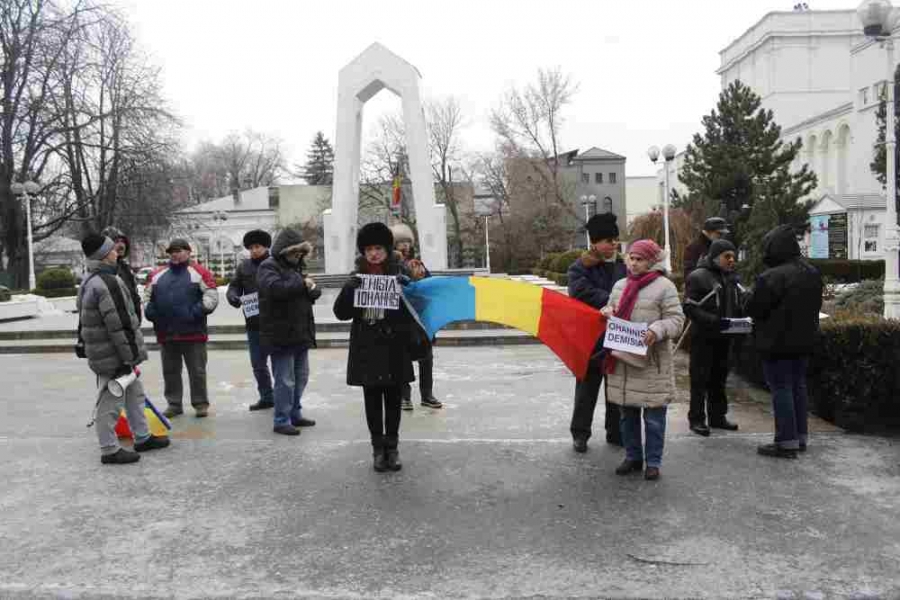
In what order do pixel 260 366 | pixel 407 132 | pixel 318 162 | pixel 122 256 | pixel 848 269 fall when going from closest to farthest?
pixel 260 366
pixel 122 256
pixel 407 132
pixel 848 269
pixel 318 162

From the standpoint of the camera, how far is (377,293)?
5340 millimetres

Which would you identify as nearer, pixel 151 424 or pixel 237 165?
pixel 151 424

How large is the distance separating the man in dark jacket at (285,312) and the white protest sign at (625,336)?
268 cm

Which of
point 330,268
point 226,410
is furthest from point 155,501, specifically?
point 330,268

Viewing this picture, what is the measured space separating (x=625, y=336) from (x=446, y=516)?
1.73m

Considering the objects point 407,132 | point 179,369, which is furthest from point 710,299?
point 407,132

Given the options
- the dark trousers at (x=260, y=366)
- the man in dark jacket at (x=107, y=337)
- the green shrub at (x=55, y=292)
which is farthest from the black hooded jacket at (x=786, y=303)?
the green shrub at (x=55, y=292)

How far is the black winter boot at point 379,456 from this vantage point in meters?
5.38

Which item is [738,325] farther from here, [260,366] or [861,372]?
[260,366]

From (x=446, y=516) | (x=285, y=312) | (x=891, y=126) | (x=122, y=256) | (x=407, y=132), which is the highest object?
(x=407, y=132)

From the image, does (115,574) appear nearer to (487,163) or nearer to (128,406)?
(128,406)

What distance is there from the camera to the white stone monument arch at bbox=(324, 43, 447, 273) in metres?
26.2

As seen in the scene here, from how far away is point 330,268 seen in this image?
27.2m

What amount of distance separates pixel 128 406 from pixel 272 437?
1.23 m
